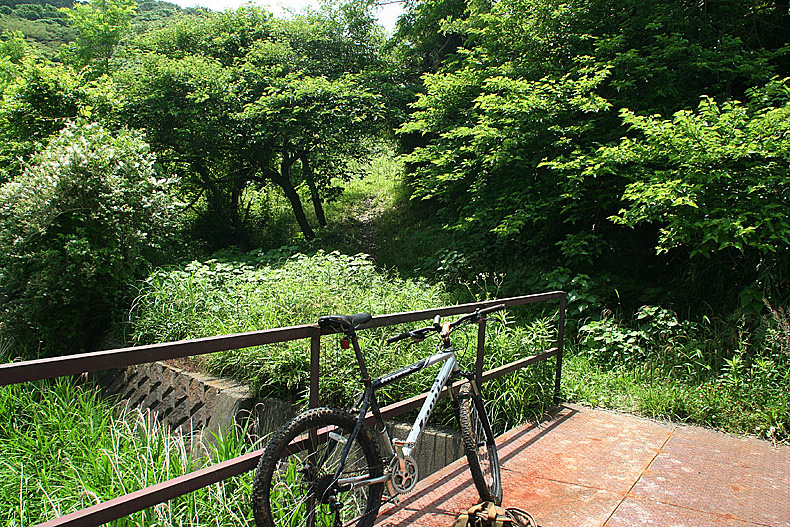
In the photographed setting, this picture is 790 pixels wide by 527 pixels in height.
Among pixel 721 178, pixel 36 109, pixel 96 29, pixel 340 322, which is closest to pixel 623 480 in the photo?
pixel 340 322

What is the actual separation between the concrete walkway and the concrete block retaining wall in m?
0.66

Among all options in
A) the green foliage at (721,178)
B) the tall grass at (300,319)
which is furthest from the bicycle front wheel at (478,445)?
the green foliage at (721,178)

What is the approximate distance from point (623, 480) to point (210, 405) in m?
3.78

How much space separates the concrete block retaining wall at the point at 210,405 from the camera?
4.77 meters

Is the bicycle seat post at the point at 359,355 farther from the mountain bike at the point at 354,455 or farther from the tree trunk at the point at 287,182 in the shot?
the tree trunk at the point at 287,182

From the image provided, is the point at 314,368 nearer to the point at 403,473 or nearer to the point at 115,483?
the point at 403,473

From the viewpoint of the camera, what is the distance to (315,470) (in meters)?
2.43

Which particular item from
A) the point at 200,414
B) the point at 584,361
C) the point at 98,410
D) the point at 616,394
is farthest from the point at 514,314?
the point at 98,410

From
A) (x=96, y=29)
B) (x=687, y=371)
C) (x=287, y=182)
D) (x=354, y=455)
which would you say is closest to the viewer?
(x=354, y=455)

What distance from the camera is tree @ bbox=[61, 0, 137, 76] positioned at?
23.3 meters

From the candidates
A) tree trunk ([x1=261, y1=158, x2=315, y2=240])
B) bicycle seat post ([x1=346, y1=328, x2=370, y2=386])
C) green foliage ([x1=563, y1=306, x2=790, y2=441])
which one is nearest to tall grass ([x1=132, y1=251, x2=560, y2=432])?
green foliage ([x1=563, y1=306, x2=790, y2=441])

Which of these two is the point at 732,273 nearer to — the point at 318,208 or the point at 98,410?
the point at 98,410

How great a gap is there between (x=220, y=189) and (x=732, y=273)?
1157 cm

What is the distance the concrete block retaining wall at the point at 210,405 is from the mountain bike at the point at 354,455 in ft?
5.27
